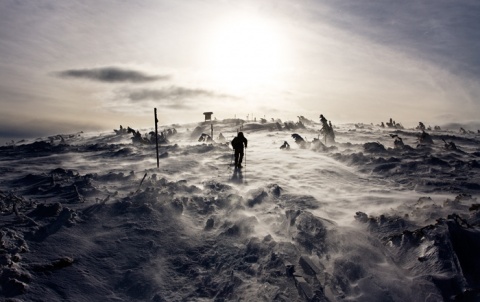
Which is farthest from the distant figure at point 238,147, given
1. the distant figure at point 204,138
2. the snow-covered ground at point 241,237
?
the distant figure at point 204,138

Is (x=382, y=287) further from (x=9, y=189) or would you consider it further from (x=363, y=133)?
(x=363, y=133)

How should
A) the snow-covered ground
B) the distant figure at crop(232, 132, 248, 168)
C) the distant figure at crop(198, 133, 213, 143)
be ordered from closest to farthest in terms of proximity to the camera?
the snow-covered ground
the distant figure at crop(232, 132, 248, 168)
the distant figure at crop(198, 133, 213, 143)

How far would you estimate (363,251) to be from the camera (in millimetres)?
7020

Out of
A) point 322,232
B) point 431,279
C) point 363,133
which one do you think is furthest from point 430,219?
point 363,133

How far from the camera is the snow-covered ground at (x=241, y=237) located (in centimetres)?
621

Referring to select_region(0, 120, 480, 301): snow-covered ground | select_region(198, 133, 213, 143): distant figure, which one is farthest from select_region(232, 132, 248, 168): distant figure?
select_region(198, 133, 213, 143): distant figure

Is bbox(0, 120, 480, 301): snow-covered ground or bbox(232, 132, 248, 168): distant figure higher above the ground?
bbox(232, 132, 248, 168): distant figure

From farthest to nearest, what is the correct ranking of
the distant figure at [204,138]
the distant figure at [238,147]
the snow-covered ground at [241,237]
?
the distant figure at [204,138] < the distant figure at [238,147] < the snow-covered ground at [241,237]

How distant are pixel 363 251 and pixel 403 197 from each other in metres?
3.88

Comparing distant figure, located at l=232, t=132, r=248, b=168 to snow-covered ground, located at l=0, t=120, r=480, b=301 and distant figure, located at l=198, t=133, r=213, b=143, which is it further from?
distant figure, located at l=198, t=133, r=213, b=143

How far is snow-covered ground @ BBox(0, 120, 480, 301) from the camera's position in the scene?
621cm

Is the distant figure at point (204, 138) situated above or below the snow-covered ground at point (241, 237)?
above

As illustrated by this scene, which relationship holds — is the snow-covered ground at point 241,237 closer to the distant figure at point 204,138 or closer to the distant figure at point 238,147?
the distant figure at point 238,147

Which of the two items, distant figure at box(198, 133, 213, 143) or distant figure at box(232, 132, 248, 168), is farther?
distant figure at box(198, 133, 213, 143)
